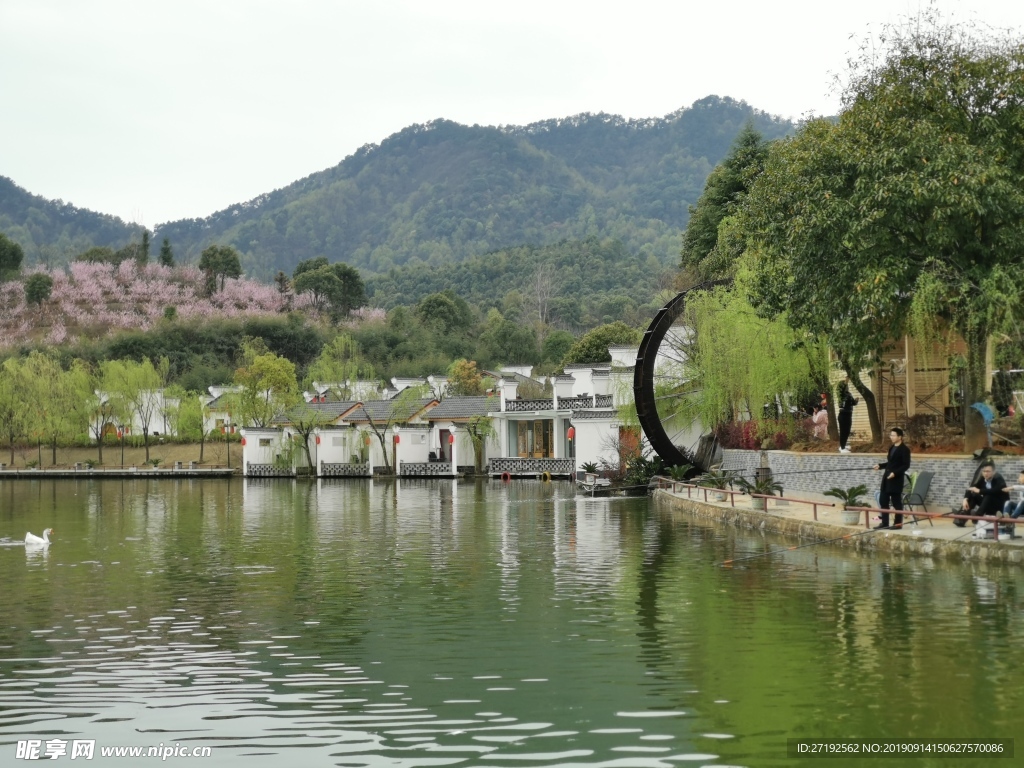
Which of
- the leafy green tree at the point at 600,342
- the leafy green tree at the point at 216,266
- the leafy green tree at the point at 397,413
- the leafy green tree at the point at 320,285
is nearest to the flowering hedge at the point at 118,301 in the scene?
the leafy green tree at the point at 216,266

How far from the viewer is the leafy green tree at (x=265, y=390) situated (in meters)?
58.5

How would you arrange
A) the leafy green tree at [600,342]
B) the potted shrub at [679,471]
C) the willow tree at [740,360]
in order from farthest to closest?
the leafy green tree at [600,342] < the potted shrub at [679,471] < the willow tree at [740,360]

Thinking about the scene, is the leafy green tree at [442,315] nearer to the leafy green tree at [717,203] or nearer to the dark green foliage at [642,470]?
the leafy green tree at [717,203]

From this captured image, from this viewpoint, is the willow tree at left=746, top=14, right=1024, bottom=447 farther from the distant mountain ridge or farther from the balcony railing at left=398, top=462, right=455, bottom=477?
the distant mountain ridge

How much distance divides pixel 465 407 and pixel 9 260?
6959 centimetres

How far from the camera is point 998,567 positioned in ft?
46.7

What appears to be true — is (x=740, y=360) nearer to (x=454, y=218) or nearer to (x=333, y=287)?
(x=333, y=287)

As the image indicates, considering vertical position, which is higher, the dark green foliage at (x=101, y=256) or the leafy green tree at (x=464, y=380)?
the dark green foliage at (x=101, y=256)

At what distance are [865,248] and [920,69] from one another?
3410 millimetres

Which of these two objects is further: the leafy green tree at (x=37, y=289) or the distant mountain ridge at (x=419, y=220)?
the distant mountain ridge at (x=419, y=220)

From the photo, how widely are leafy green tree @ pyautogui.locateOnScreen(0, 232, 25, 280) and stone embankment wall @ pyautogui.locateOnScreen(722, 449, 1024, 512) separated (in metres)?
91.2

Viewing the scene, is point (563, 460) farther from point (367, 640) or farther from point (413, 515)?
point (367, 640)

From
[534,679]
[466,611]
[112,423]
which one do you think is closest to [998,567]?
[466,611]

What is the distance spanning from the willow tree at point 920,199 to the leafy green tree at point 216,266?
94.8 metres
